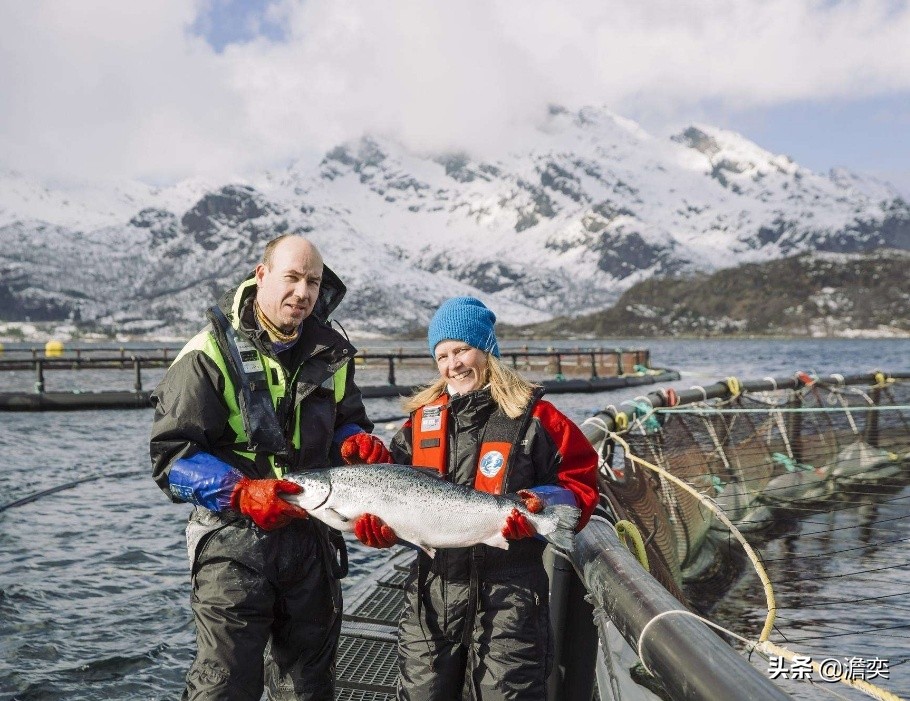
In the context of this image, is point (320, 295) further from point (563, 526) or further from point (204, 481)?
point (563, 526)

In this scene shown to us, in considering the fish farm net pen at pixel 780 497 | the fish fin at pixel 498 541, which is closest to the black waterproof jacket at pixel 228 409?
the fish fin at pixel 498 541

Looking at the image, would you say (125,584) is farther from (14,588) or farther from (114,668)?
(114,668)

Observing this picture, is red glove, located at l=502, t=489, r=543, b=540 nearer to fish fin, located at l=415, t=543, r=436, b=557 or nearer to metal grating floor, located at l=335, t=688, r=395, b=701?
fish fin, located at l=415, t=543, r=436, b=557

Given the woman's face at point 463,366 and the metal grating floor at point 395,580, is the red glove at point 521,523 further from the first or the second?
the metal grating floor at point 395,580

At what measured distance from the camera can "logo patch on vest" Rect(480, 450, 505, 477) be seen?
3.50 m

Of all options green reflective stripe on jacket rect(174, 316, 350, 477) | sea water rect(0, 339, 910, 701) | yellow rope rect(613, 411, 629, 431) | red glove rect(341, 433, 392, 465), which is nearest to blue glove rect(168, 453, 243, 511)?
green reflective stripe on jacket rect(174, 316, 350, 477)

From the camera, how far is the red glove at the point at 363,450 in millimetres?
3516

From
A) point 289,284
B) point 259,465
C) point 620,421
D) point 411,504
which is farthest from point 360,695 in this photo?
point 620,421

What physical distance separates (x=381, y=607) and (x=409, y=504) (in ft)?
11.6

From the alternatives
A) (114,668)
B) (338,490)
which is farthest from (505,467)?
(114,668)

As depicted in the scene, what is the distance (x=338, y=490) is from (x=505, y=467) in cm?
72

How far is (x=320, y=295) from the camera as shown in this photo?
13.1 ft

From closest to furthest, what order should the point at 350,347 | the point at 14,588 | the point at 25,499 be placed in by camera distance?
1. the point at 350,347
2. the point at 14,588
3. the point at 25,499

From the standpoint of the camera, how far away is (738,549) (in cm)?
905
